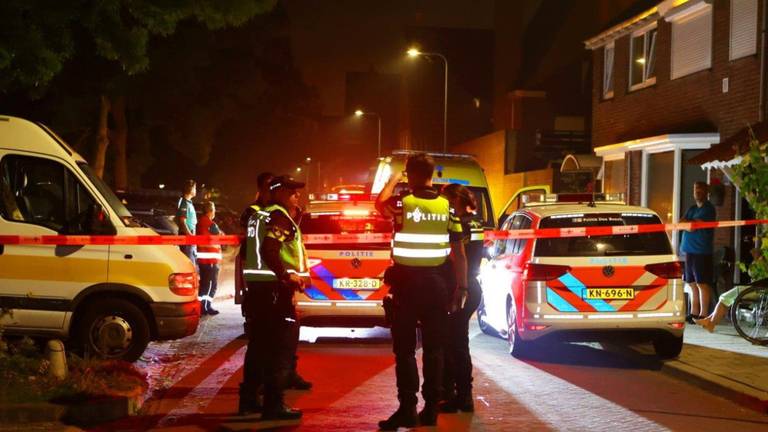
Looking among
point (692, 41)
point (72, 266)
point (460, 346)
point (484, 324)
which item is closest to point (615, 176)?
point (692, 41)

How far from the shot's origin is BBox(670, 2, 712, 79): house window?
1686cm

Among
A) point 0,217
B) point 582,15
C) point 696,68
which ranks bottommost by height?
point 0,217

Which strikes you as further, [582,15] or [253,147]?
[253,147]

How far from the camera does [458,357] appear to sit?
Result: 7.34 m

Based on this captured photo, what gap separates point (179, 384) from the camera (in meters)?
8.52

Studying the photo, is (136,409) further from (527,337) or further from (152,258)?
(527,337)

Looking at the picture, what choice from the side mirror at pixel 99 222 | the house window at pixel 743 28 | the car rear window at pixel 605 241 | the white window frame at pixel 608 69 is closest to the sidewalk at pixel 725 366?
the car rear window at pixel 605 241

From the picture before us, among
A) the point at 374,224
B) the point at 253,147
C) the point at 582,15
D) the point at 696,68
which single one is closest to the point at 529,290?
the point at 374,224

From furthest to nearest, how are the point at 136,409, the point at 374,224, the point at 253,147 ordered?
the point at 253,147
the point at 374,224
the point at 136,409

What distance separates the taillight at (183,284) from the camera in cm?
929

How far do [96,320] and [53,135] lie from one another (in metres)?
1.88

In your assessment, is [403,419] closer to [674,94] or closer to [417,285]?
[417,285]

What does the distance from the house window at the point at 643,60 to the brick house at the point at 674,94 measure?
22 millimetres

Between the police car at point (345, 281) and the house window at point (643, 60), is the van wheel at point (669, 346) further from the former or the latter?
the house window at point (643, 60)
